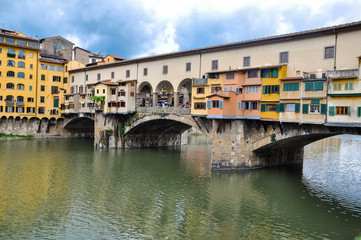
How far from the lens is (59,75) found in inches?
2539

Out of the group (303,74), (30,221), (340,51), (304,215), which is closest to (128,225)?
(30,221)

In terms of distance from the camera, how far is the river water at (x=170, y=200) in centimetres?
1755

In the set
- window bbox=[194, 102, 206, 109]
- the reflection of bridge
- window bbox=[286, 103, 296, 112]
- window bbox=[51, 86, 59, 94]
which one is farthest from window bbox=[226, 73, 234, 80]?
window bbox=[51, 86, 59, 94]

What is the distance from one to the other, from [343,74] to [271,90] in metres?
6.67

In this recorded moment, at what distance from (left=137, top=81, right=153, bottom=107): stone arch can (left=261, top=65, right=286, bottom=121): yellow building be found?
21.1 m

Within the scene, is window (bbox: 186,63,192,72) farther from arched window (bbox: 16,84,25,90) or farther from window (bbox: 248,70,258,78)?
arched window (bbox: 16,84,25,90)

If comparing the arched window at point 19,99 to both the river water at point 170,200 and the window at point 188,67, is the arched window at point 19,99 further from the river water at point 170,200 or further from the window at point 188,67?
the window at point 188,67

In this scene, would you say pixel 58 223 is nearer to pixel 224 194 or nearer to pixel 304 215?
pixel 224 194

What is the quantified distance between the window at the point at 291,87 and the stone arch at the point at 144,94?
76.3 feet

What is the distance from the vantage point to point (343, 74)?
24.1 metres

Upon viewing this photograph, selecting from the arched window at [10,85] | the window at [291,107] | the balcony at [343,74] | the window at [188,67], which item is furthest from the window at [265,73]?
the arched window at [10,85]

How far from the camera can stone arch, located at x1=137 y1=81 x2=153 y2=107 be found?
153ft

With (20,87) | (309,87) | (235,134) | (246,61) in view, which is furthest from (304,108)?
(20,87)

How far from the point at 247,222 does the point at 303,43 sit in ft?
59.1
